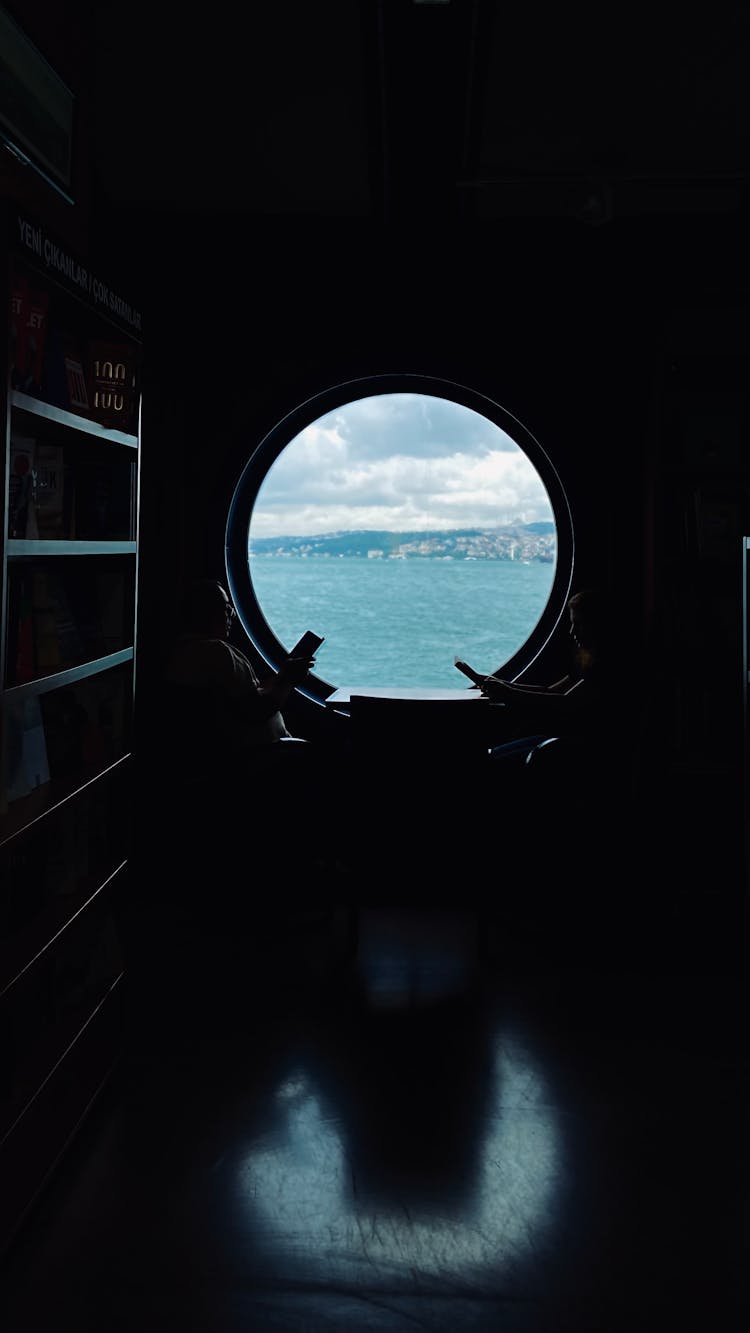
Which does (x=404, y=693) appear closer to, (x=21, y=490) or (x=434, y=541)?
(x=21, y=490)

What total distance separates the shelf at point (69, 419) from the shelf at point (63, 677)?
57 cm

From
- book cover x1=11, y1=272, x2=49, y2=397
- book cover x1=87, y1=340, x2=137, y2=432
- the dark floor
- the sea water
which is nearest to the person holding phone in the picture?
→ the dark floor

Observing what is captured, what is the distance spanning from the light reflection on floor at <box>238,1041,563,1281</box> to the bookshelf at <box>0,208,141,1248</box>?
1.74 feet

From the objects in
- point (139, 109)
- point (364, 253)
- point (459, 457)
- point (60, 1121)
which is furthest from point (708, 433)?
point (459, 457)

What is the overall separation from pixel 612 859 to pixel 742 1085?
1429 mm

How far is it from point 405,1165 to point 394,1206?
0.17 meters

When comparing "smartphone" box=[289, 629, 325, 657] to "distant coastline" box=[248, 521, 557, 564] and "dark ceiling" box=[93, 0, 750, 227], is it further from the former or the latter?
"distant coastline" box=[248, 521, 557, 564]

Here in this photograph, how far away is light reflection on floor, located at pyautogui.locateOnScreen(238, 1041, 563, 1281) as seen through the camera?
204cm

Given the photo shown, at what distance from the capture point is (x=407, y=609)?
38.3 meters

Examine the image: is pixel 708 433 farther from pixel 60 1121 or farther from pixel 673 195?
pixel 60 1121

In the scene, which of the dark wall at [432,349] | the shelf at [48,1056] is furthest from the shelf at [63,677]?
the dark wall at [432,349]

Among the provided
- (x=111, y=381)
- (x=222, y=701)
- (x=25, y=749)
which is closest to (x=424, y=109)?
(x=111, y=381)

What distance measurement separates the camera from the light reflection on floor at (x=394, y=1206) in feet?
6.69

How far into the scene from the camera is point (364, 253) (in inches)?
186
